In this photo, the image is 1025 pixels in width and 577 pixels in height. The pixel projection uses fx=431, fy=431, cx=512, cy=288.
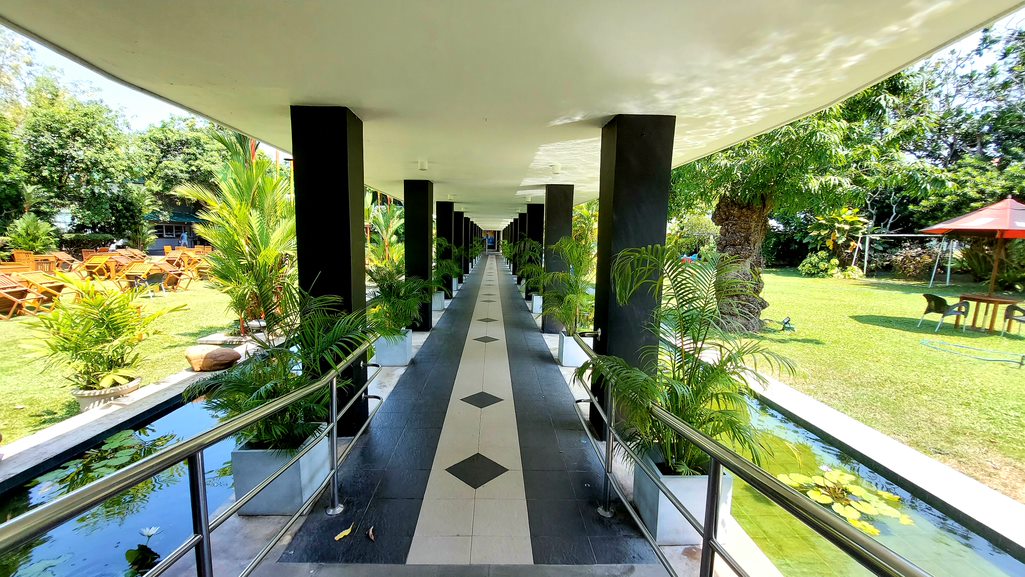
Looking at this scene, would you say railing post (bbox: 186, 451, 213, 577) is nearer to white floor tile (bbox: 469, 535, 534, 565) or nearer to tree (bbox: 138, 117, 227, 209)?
white floor tile (bbox: 469, 535, 534, 565)

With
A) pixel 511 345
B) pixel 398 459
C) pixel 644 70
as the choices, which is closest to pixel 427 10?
pixel 644 70

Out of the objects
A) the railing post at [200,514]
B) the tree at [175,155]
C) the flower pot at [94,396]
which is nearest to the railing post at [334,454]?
the railing post at [200,514]

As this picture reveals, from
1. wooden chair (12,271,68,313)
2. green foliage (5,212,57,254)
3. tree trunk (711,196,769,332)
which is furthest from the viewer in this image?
green foliage (5,212,57,254)

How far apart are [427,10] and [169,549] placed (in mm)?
3114

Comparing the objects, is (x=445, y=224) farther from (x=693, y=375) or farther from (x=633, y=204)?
(x=693, y=375)

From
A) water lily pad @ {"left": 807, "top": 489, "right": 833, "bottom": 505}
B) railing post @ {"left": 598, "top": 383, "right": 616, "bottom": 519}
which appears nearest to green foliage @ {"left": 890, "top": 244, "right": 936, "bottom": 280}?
water lily pad @ {"left": 807, "top": 489, "right": 833, "bottom": 505}

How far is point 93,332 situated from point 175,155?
22.9 metres

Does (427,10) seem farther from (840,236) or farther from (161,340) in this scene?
(840,236)

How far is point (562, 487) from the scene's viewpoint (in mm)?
2801

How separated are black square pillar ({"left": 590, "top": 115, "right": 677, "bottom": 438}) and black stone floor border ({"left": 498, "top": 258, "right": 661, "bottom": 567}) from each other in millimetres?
635

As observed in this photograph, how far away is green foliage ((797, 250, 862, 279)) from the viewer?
758 inches

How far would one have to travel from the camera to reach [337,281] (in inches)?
124

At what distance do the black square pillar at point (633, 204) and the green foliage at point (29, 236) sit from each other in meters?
17.6

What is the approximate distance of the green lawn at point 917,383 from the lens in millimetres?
3973
